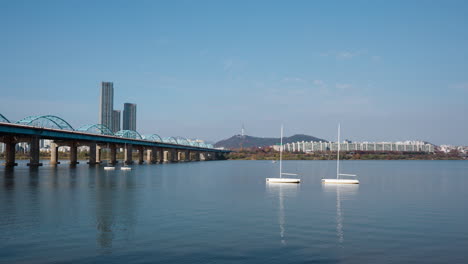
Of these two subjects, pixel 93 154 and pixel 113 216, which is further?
pixel 93 154

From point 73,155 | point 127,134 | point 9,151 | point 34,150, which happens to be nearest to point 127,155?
point 73,155

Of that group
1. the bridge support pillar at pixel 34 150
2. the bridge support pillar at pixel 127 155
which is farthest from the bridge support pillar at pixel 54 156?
the bridge support pillar at pixel 127 155

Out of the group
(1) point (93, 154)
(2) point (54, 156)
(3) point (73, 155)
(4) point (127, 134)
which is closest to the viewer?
(3) point (73, 155)

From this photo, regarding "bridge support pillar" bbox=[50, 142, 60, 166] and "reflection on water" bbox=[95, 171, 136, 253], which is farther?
"bridge support pillar" bbox=[50, 142, 60, 166]

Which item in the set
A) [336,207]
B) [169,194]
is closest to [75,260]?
[336,207]

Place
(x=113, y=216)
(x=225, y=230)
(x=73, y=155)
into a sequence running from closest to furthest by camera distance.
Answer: (x=225, y=230) < (x=113, y=216) < (x=73, y=155)

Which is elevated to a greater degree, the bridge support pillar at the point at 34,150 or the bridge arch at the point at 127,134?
the bridge arch at the point at 127,134

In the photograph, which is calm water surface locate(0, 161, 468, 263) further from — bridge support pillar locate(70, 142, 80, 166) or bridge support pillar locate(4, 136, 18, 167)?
bridge support pillar locate(70, 142, 80, 166)

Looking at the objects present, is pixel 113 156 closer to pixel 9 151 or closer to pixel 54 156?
pixel 54 156

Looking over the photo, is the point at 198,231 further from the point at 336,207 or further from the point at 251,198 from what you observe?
the point at 251,198

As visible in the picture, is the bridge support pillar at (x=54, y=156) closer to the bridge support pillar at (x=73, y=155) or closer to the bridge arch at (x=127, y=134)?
the bridge support pillar at (x=73, y=155)

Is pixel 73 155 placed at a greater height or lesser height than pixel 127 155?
greater

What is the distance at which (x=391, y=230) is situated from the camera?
25.2m

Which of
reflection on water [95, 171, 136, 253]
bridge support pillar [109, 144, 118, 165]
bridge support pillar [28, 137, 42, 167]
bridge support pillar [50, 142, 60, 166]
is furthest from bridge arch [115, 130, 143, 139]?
reflection on water [95, 171, 136, 253]
